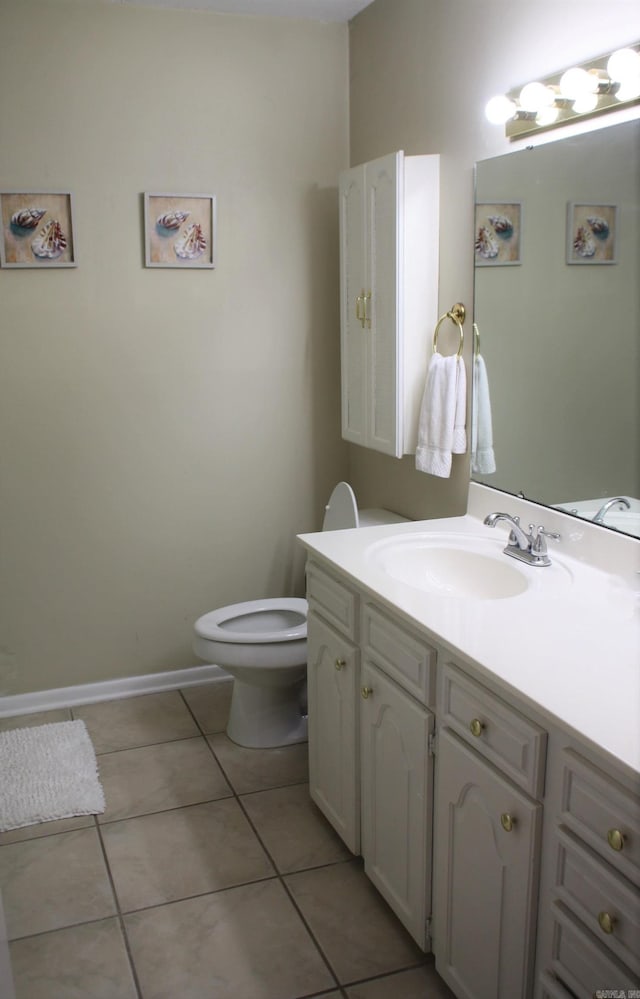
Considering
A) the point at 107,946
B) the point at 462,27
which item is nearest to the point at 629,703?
the point at 107,946

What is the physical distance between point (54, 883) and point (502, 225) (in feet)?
6.68

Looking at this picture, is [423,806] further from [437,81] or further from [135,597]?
[437,81]

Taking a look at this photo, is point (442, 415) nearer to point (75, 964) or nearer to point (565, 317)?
point (565, 317)

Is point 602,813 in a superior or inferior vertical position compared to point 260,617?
superior

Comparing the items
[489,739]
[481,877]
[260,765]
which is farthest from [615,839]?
[260,765]

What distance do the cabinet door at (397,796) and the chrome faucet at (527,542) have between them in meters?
0.46

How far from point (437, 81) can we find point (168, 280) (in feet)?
3.63

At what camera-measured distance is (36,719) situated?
319 centimetres

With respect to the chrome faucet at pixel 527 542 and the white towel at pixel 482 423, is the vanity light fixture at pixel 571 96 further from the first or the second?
the chrome faucet at pixel 527 542

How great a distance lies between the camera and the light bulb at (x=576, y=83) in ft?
6.21

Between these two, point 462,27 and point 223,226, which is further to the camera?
point 223,226

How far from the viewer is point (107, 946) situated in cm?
206

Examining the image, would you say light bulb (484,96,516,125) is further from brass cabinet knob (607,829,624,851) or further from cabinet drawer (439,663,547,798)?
brass cabinet knob (607,829,624,851)

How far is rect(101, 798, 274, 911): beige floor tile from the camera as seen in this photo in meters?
2.28
